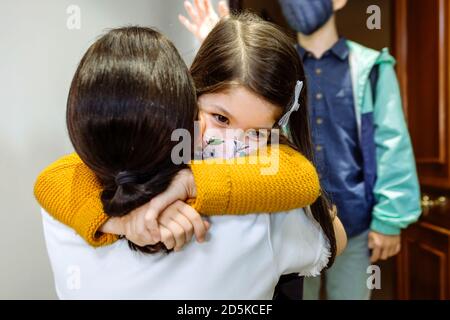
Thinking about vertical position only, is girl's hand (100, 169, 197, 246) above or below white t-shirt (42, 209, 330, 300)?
above

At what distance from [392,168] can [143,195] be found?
85 centimetres

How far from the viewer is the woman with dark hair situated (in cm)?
39

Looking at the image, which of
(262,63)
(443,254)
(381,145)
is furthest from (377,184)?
(262,63)

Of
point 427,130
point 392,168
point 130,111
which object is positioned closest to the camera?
point 130,111

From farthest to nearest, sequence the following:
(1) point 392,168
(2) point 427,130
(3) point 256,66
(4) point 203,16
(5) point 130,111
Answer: (2) point 427,130
(1) point 392,168
(4) point 203,16
(3) point 256,66
(5) point 130,111

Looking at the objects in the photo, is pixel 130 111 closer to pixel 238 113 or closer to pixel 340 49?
pixel 238 113

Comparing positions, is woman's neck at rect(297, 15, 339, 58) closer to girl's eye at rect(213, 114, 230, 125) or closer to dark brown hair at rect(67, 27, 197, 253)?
girl's eye at rect(213, 114, 230, 125)

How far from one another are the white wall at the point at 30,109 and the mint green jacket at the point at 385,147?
2.41 ft

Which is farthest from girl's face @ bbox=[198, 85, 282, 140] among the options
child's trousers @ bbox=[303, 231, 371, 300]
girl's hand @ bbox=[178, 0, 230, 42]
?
child's trousers @ bbox=[303, 231, 371, 300]

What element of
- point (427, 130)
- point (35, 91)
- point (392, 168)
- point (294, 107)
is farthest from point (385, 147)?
point (35, 91)

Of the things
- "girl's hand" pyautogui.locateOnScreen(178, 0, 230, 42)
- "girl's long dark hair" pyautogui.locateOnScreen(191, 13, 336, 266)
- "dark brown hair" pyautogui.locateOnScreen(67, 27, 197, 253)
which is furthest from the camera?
"girl's hand" pyautogui.locateOnScreen(178, 0, 230, 42)

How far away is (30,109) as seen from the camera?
868mm

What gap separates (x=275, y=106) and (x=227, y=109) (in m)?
0.08

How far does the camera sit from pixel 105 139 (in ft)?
1.29
